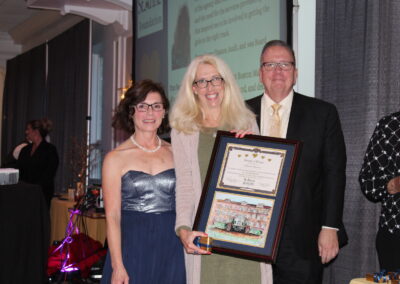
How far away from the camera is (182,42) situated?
564 cm

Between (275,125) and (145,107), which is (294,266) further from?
(145,107)

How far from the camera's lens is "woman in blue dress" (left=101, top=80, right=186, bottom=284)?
2641 mm

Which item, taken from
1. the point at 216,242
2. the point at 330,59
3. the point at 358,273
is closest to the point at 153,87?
the point at 216,242

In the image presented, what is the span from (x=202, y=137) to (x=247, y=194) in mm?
335

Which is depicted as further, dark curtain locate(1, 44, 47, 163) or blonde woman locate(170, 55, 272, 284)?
dark curtain locate(1, 44, 47, 163)

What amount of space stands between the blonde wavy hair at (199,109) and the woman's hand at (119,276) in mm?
690

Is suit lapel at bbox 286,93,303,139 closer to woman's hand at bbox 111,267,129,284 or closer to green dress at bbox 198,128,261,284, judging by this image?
green dress at bbox 198,128,261,284

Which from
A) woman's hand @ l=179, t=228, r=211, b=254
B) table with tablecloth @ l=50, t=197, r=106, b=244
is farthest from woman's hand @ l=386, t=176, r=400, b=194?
table with tablecloth @ l=50, t=197, r=106, b=244

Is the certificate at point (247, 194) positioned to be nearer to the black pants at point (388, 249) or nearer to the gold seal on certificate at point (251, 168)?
the gold seal on certificate at point (251, 168)

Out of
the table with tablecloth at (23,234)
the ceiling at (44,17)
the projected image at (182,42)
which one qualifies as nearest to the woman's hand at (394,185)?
the table with tablecloth at (23,234)

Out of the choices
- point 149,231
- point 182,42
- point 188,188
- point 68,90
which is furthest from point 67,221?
point 188,188

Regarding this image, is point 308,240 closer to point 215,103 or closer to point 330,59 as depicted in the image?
point 215,103

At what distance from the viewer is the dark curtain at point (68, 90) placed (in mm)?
9594

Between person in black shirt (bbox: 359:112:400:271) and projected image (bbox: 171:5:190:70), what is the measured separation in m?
3.01
